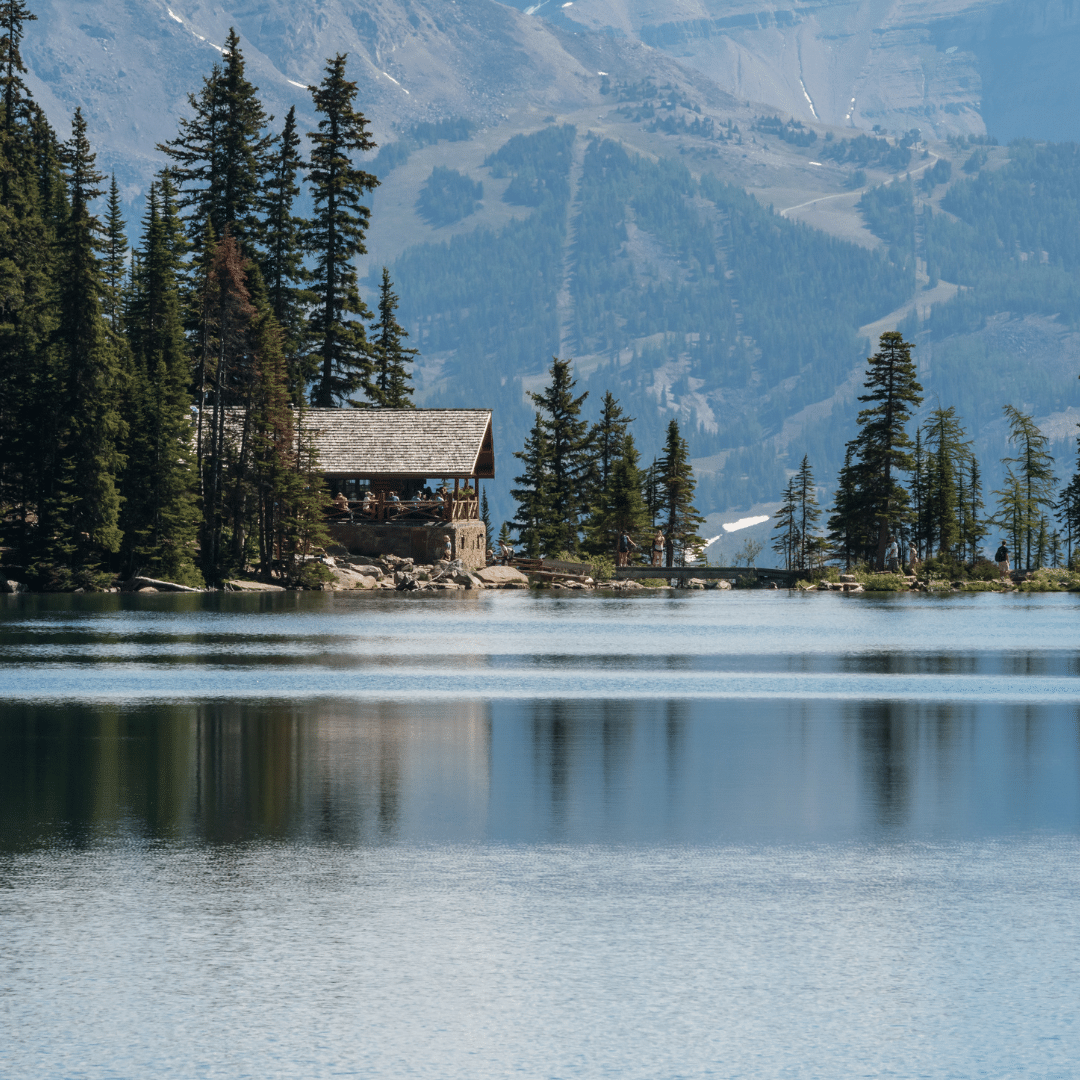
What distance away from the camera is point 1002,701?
21625 millimetres

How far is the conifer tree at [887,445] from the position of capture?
78.0 metres

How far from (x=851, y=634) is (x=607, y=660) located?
1152 centimetres

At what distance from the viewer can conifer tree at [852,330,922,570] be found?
256 feet

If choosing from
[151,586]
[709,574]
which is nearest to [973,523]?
[709,574]

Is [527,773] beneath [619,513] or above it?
beneath

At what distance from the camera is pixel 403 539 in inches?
2603

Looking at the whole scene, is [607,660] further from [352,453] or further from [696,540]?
[696,540]

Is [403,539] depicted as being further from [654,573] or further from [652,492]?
[652,492]

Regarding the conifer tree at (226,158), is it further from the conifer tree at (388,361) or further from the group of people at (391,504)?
the group of people at (391,504)

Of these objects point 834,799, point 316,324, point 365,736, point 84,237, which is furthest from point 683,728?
point 316,324

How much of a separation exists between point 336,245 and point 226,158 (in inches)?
278

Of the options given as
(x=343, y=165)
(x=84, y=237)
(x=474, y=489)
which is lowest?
(x=474, y=489)

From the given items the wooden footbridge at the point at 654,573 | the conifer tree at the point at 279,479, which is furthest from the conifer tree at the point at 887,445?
the conifer tree at the point at 279,479

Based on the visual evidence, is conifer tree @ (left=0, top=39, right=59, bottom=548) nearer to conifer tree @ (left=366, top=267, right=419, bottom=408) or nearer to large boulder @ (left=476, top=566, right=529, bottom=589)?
large boulder @ (left=476, top=566, right=529, bottom=589)
